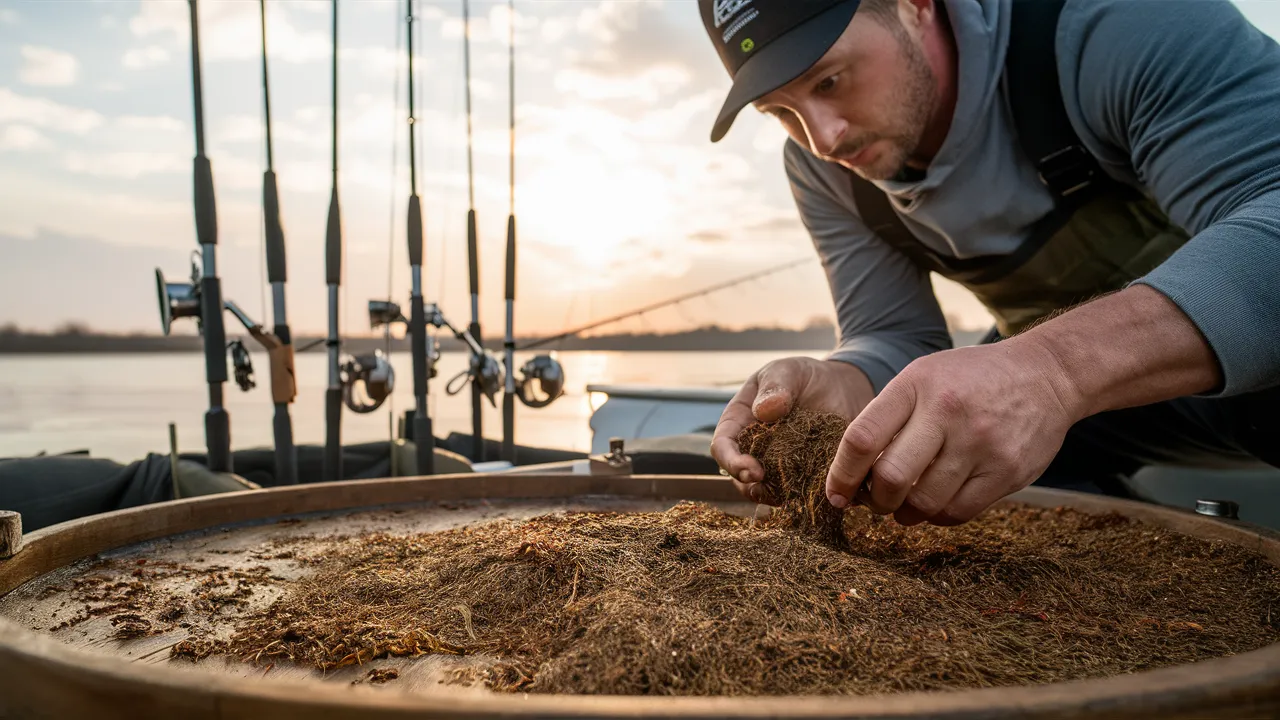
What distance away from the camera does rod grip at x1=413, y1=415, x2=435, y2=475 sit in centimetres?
289

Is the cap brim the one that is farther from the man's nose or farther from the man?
the man's nose

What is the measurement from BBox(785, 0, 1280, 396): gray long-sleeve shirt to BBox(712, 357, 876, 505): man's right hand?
5.4 inches

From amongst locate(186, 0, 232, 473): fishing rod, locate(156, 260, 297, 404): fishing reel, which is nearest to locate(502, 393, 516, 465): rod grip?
locate(156, 260, 297, 404): fishing reel

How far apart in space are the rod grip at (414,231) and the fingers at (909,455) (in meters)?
2.65

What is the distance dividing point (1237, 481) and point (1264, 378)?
2.06 meters

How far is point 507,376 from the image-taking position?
3.54m

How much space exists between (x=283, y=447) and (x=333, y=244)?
787mm

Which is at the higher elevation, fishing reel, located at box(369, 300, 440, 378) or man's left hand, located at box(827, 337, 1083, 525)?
fishing reel, located at box(369, 300, 440, 378)

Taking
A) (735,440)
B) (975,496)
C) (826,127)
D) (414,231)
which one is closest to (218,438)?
(414,231)

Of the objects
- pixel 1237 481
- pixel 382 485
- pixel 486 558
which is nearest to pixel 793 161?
pixel 382 485

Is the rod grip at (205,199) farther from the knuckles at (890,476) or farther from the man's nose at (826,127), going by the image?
the knuckles at (890,476)

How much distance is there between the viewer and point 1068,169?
139cm

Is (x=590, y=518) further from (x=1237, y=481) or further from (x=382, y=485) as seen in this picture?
(x=1237, y=481)

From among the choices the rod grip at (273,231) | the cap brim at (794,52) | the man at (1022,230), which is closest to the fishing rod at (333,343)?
the rod grip at (273,231)
